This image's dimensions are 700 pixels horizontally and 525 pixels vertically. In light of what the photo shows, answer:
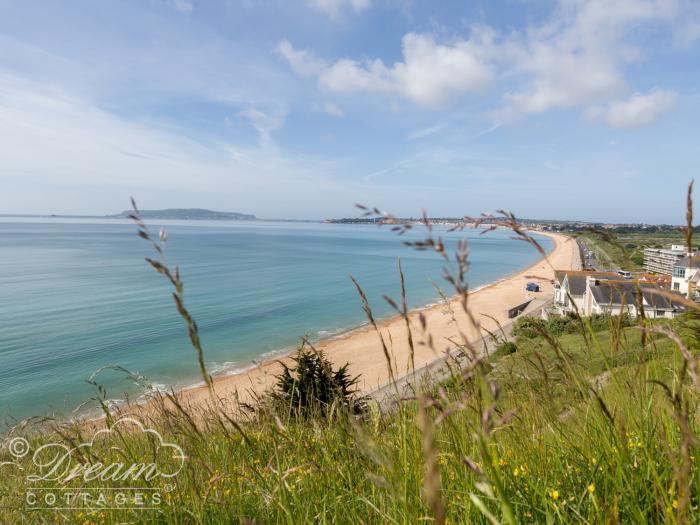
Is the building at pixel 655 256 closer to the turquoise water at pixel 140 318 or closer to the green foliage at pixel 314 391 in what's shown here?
the green foliage at pixel 314 391

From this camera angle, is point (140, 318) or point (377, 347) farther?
point (140, 318)

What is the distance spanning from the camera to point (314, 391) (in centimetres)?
650

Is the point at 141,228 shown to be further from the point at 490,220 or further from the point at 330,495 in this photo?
the point at 330,495

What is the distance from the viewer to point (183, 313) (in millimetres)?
1021

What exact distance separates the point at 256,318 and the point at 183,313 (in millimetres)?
38638

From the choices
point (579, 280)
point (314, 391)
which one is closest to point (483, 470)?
point (314, 391)

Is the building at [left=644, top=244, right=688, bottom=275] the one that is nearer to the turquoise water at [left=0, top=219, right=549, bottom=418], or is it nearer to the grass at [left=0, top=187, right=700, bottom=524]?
the grass at [left=0, top=187, right=700, bottom=524]

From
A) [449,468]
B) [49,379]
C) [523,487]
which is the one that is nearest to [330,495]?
[449,468]

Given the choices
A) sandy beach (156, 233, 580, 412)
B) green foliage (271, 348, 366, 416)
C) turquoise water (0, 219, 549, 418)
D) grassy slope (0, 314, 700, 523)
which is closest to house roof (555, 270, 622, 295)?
sandy beach (156, 233, 580, 412)

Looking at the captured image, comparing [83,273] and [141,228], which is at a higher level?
[141,228]

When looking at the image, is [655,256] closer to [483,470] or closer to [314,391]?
[314,391]

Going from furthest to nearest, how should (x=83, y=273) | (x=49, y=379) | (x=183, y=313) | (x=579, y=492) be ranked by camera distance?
(x=83, y=273)
(x=49, y=379)
(x=579, y=492)
(x=183, y=313)

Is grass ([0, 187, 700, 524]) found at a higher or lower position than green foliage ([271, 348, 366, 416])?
higher

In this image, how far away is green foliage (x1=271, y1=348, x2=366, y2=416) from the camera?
8.03 feet
